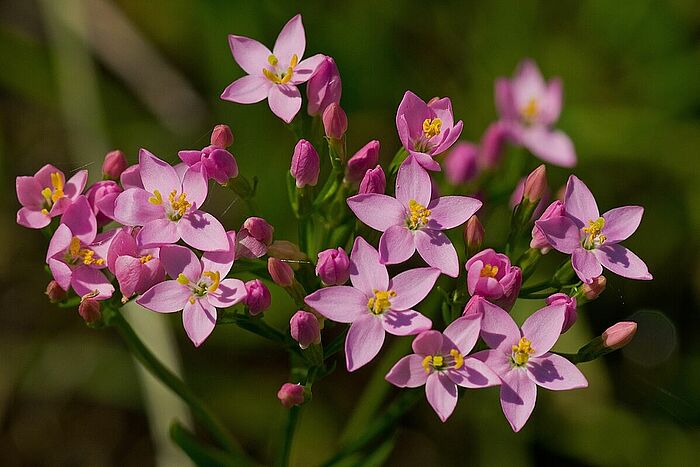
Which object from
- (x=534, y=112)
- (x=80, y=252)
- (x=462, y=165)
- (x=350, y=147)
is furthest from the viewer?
(x=350, y=147)

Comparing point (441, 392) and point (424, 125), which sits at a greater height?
point (424, 125)

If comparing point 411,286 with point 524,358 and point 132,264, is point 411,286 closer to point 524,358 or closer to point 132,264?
point 524,358

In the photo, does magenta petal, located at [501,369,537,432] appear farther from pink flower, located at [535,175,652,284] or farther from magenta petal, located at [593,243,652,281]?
magenta petal, located at [593,243,652,281]

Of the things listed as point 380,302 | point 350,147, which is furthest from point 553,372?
point 350,147

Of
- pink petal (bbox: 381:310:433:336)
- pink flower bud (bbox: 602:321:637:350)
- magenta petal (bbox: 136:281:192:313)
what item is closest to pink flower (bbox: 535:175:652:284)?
pink flower bud (bbox: 602:321:637:350)

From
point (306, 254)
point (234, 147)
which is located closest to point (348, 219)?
point (306, 254)

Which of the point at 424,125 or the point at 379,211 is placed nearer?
the point at 379,211

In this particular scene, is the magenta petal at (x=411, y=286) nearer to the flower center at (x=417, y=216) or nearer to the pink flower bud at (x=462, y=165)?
the flower center at (x=417, y=216)
